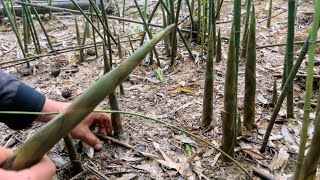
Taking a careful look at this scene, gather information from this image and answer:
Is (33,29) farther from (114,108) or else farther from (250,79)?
(250,79)

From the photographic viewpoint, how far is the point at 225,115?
82 centimetres

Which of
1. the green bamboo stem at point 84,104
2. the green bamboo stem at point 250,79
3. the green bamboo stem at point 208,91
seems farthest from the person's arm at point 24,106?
the green bamboo stem at point 84,104

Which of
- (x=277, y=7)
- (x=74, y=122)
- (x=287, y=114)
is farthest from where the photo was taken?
(x=277, y=7)

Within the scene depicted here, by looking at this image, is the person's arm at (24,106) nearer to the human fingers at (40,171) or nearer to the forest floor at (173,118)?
the forest floor at (173,118)

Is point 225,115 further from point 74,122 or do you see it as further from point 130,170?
point 74,122

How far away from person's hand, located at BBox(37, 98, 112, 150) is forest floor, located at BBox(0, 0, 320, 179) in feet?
0.12

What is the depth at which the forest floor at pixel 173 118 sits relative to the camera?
2.98 feet

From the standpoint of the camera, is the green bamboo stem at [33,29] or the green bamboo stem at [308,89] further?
the green bamboo stem at [33,29]

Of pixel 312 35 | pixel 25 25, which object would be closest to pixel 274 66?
pixel 312 35

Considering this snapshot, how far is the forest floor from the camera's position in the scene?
91 centimetres

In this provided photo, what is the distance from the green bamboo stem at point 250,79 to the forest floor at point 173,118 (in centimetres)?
4

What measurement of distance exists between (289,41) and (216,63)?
2.06 ft

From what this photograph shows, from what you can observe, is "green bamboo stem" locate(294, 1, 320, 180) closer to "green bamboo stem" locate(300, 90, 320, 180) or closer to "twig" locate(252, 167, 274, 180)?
"green bamboo stem" locate(300, 90, 320, 180)

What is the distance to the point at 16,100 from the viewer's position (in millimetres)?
945
